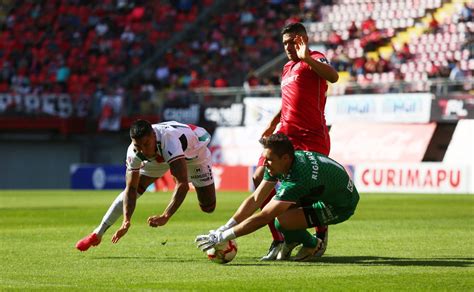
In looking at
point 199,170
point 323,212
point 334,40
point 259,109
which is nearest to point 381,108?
point 259,109

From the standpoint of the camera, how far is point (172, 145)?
39.4ft

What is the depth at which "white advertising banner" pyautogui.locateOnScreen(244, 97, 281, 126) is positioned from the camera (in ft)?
117

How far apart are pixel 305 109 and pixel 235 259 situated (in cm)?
178

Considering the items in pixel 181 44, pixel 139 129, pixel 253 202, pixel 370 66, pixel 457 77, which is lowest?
pixel 181 44

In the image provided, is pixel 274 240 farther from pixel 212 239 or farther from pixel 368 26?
pixel 368 26

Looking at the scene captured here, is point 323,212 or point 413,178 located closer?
point 323,212

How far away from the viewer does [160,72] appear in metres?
42.8

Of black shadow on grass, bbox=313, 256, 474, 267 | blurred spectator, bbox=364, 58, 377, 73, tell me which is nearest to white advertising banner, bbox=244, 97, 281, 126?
blurred spectator, bbox=364, 58, 377, 73

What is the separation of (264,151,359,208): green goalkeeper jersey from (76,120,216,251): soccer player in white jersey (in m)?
1.26

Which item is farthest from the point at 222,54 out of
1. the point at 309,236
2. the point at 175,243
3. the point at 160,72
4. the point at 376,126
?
the point at 309,236

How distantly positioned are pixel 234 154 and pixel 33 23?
13460 mm

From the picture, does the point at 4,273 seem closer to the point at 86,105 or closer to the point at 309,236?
the point at 309,236

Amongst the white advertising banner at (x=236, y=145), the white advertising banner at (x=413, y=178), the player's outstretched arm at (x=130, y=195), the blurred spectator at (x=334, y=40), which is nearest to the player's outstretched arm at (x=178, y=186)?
the player's outstretched arm at (x=130, y=195)

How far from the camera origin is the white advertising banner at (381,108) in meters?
32.8
